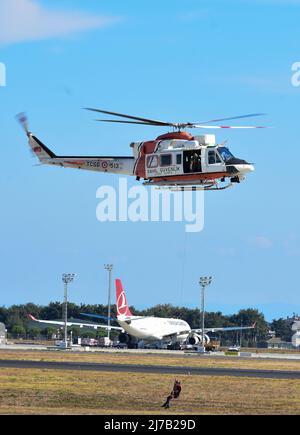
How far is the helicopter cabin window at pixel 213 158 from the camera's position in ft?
169

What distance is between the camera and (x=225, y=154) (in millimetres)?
51812

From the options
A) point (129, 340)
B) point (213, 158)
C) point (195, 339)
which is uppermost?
point (213, 158)

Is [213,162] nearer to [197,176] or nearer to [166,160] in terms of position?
[197,176]

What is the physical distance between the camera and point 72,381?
52031 millimetres

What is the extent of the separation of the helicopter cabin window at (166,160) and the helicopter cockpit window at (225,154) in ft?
8.44

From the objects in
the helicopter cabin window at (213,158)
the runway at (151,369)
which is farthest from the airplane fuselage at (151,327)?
the helicopter cabin window at (213,158)

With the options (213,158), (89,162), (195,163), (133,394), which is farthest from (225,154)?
(133,394)

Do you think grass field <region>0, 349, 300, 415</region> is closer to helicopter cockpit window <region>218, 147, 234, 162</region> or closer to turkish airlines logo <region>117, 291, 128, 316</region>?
helicopter cockpit window <region>218, 147, 234, 162</region>

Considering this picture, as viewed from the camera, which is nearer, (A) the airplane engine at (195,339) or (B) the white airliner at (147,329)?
(B) the white airliner at (147,329)

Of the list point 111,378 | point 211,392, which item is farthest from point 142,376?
point 211,392

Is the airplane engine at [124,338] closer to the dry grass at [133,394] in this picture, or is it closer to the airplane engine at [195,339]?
the airplane engine at [195,339]

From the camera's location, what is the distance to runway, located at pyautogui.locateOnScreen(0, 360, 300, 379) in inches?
2404

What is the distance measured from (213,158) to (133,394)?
1265 centimetres
